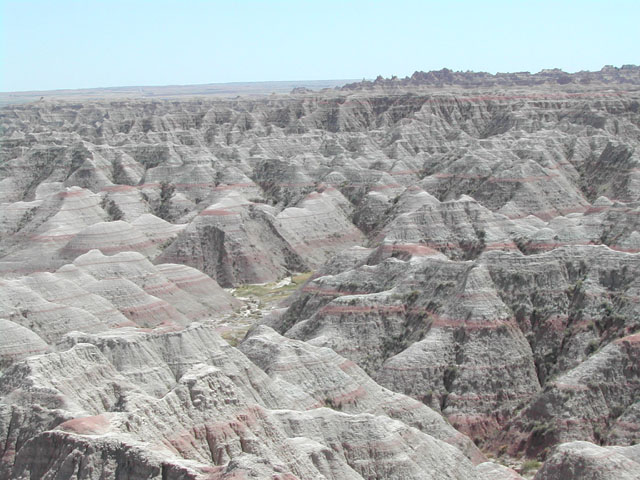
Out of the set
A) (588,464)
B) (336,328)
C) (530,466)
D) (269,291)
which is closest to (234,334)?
(336,328)

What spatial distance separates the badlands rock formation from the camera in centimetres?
3253

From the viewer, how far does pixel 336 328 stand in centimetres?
5597

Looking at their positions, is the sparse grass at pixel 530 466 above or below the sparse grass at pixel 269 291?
above

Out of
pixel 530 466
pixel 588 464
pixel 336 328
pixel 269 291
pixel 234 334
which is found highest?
pixel 588 464

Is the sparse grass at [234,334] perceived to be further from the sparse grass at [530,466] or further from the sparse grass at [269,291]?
the sparse grass at [530,466]

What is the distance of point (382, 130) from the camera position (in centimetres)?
17475

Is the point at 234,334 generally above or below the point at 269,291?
above

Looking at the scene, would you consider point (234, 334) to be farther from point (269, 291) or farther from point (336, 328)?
point (269, 291)

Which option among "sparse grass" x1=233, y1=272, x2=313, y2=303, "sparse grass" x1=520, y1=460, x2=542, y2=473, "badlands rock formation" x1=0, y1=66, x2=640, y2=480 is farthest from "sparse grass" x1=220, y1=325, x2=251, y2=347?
"sparse grass" x1=520, y1=460, x2=542, y2=473

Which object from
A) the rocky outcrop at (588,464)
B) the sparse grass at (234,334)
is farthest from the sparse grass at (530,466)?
the sparse grass at (234,334)

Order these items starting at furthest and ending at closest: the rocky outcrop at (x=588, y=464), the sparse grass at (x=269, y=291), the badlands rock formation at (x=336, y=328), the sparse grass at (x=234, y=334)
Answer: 1. the sparse grass at (x=269, y=291)
2. the sparse grass at (x=234, y=334)
3. the rocky outcrop at (x=588, y=464)
4. the badlands rock formation at (x=336, y=328)

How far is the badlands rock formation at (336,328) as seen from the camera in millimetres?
32531

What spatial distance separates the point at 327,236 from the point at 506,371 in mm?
55383

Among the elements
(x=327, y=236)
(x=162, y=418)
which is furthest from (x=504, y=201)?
(x=162, y=418)
